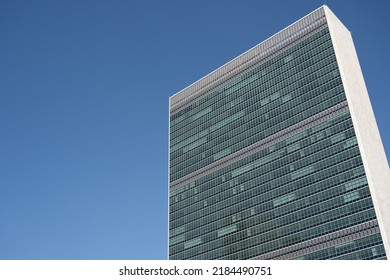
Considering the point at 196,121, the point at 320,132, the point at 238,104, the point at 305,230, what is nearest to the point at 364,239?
the point at 305,230

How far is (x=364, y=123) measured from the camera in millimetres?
141500

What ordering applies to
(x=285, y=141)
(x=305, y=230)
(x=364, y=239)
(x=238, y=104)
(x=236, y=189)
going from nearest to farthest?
(x=364, y=239), (x=305, y=230), (x=285, y=141), (x=236, y=189), (x=238, y=104)

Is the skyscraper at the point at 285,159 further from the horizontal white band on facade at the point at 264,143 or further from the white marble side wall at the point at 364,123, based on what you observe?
the white marble side wall at the point at 364,123

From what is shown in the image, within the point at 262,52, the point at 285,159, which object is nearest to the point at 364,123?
the point at 285,159

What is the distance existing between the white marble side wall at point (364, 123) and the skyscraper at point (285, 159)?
1.43 ft

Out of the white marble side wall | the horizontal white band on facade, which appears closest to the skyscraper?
the horizontal white band on facade

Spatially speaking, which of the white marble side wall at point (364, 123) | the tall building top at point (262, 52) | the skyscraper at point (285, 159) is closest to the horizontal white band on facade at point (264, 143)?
the skyscraper at point (285, 159)

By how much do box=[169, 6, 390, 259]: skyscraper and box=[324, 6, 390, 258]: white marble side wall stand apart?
437 millimetres

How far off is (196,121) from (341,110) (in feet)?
214

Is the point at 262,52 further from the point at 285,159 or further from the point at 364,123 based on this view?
the point at 364,123

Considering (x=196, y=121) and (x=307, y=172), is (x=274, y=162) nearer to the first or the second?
(x=307, y=172)

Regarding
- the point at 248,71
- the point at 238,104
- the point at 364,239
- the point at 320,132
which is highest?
the point at 248,71

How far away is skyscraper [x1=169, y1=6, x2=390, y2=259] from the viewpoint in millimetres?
131250

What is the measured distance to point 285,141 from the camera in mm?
153125
